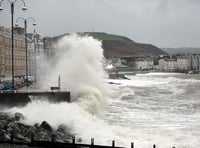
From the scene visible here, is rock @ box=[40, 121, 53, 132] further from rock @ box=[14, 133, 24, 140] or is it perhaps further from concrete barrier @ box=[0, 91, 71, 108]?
concrete barrier @ box=[0, 91, 71, 108]

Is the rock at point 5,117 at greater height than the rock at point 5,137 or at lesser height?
greater

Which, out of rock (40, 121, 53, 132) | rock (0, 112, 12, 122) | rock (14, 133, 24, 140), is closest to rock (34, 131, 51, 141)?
rock (14, 133, 24, 140)

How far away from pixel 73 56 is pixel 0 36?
27.3 meters

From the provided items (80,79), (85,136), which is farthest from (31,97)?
(80,79)

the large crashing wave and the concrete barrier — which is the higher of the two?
the large crashing wave

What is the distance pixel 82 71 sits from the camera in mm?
37312

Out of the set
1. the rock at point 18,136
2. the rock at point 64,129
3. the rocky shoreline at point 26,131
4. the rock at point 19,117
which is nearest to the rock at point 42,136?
the rocky shoreline at point 26,131

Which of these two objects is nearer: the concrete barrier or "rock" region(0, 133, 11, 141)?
"rock" region(0, 133, 11, 141)

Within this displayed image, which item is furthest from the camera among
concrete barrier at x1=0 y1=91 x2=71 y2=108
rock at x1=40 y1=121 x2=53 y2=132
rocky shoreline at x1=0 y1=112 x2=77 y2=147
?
concrete barrier at x1=0 y1=91 x2=71 y2=108

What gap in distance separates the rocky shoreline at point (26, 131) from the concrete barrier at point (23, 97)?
3100mm

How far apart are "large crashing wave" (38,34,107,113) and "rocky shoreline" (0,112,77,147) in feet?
30.2

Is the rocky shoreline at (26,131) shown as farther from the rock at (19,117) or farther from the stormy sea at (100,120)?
the stormy sea at (100,120)

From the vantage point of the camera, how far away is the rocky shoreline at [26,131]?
14.8 m

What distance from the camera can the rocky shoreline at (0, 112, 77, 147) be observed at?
Answer: 48.6 ft
